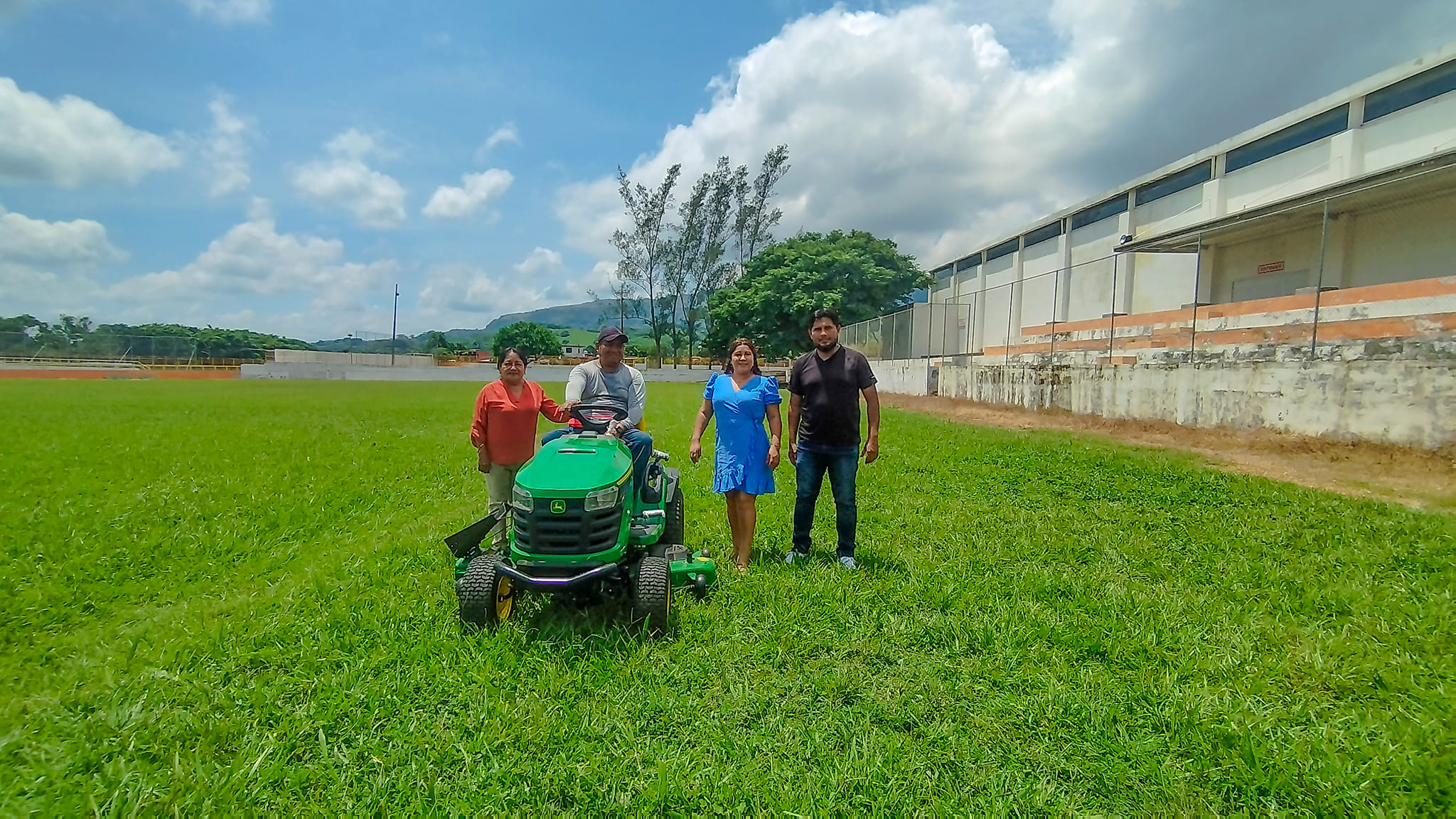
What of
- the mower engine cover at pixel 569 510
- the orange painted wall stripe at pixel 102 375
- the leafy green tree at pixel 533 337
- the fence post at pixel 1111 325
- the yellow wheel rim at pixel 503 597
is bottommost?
the orange painted wall stripe at pixel 102 375

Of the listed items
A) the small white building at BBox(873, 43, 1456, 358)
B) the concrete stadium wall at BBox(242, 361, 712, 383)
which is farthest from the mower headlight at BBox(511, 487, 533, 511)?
the concrete stadium wall at BBox(242, 361, 712, 383)

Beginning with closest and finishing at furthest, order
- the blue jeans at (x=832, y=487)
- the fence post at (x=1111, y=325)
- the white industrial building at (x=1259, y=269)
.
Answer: the blue jeans at (x=832, y=487) < the white industrial building at (x=1259, y=269) < the fence post at (x=1111, y=325)

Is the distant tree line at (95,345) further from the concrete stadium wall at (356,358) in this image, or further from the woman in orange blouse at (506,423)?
the woman in orange blouse at (506,423)

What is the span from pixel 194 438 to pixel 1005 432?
14118 millimetres

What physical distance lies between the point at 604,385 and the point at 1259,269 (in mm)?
18223

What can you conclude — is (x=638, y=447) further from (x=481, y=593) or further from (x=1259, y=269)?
(x=1259, y=269)

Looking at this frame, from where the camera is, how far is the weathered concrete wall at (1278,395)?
26.4 ft

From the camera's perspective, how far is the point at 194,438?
10406 millimetres

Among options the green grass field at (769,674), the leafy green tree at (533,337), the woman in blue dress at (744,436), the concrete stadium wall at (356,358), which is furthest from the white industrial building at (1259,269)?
the leafy green tree at (533,337)

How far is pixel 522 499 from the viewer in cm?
325

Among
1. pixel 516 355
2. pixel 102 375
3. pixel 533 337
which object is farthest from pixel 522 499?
pixel 533 337

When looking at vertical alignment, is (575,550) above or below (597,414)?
below

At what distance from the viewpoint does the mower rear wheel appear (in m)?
3.32

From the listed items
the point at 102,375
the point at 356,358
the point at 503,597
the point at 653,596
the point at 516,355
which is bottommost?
the point at 102,375
